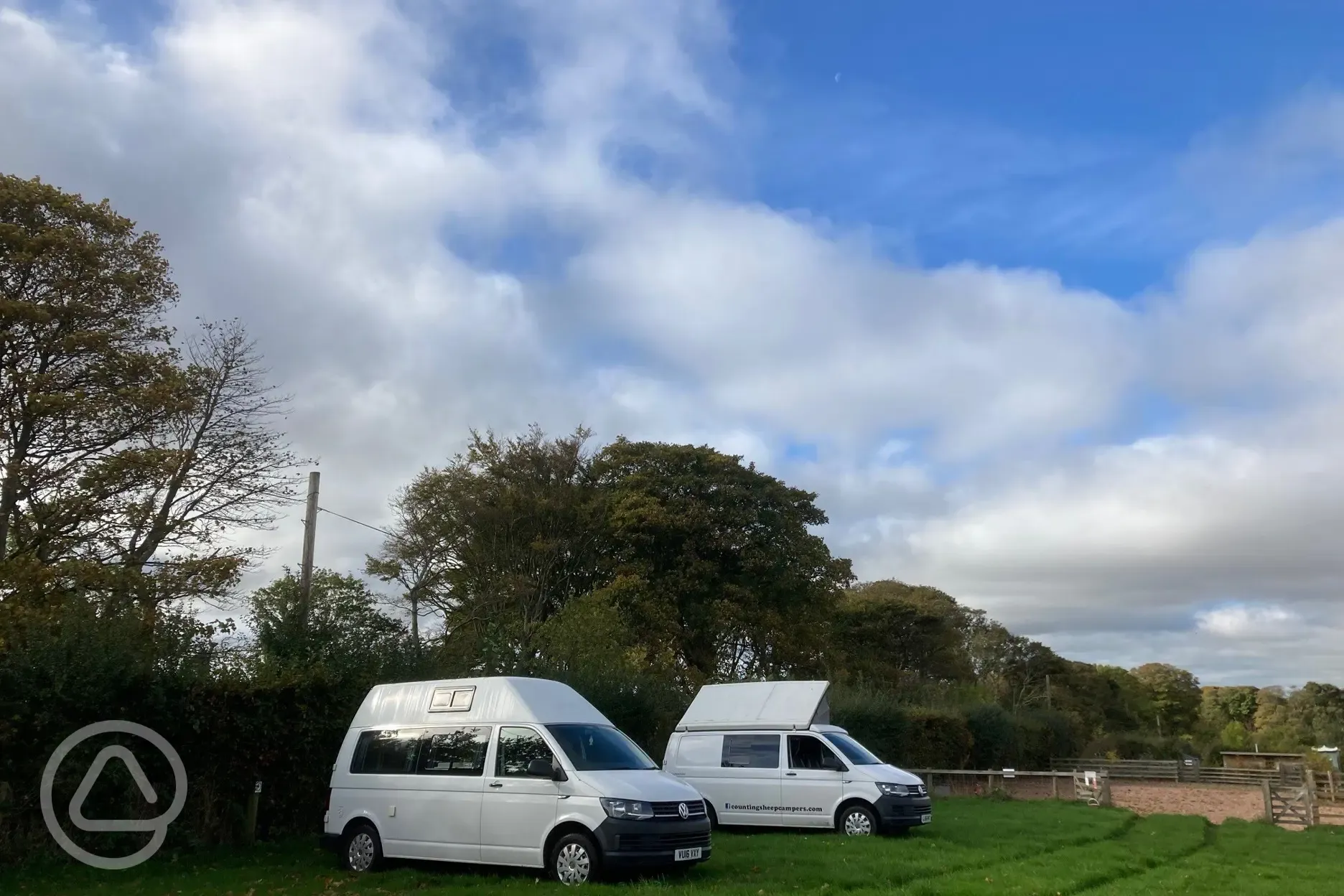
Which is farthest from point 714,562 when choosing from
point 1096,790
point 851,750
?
point 851,750

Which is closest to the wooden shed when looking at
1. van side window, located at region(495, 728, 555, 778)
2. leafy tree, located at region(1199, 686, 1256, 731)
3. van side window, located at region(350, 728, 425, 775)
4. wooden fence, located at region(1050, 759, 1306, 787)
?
wooden fence, located at region(1050, 759, 1306, 787)

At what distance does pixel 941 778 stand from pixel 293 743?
21583mm

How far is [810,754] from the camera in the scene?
16781mm

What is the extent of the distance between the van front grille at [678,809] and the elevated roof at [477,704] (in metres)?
1.79

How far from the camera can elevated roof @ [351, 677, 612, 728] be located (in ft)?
40.1

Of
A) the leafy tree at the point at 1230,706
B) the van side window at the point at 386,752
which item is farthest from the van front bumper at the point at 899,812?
the leafy tree at the point at 1230,706

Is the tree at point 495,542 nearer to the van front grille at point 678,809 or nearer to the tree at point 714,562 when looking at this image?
the tree at point 714,562

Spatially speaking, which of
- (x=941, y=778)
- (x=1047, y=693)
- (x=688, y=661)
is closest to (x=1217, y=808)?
(x=941, y=778)

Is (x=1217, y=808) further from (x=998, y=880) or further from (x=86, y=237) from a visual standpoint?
(x=86, y=237)

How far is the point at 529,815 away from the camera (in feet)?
37.0

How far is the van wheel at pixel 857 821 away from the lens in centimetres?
1581

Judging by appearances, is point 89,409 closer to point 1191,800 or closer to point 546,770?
point 546,770

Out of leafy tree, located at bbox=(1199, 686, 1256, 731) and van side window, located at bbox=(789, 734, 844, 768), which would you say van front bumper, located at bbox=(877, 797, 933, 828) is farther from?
leafy tree, located at bbox=(1199, 686, 1256, 731)

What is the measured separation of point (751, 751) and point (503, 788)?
6.70 meters
